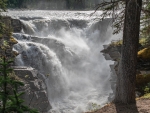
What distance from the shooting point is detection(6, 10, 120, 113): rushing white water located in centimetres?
1670

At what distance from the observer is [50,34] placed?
26953mm

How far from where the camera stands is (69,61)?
69.0 ft

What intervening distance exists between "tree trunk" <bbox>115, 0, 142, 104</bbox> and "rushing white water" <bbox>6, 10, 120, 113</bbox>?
23.6 ft

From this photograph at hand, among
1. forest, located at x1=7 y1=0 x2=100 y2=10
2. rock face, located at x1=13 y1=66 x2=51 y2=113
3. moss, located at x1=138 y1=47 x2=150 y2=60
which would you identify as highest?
forest, located at x1=7 y1=0 x2=100 y2=10

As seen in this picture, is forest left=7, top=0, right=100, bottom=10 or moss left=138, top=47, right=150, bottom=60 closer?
moss left=138, top=47, right=150, bottom=60

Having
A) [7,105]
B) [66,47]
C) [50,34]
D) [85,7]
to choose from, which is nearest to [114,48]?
[66,47]

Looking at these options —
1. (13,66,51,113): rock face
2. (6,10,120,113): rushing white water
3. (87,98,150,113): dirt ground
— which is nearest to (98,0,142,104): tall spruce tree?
(87,98,150,113): dirt ground

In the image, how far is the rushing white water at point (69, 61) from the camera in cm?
1670

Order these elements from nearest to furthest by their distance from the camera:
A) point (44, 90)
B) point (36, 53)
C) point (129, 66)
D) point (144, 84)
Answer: point (129, 66), point (144, 84), point (44, 90), point (36, 53)

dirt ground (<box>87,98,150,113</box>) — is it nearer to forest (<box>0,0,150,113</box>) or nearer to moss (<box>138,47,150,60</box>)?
forest (<box>0,0,150,113</box>)

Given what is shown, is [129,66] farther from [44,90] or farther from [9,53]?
[9,53]

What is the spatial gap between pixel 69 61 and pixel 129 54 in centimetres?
1387

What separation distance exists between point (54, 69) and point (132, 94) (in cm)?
1139

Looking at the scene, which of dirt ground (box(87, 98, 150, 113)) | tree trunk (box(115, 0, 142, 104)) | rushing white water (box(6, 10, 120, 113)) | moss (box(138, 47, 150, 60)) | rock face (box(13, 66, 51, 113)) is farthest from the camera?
rushing white water (box(6, 10, 120, 113))
